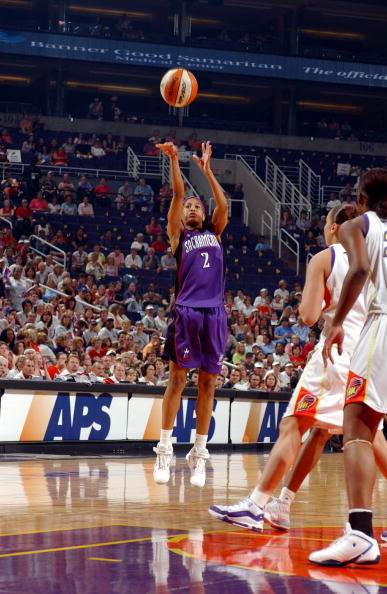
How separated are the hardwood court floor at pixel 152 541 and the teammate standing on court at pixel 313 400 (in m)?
0.17

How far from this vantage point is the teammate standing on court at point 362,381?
214 inches

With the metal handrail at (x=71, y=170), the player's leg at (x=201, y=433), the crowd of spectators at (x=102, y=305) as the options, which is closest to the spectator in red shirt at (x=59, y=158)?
the metal handrail at (x=71, y=170)

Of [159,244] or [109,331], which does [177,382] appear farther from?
[159,244]

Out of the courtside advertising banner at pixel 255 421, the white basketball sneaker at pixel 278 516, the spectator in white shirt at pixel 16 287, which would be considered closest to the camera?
the white basketball sneaker at pixel 278 516

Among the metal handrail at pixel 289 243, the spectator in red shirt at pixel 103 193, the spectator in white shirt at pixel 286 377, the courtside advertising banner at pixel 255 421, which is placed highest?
the spectator in red shirt at pixel 103 193

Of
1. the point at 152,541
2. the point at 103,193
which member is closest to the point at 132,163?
the point at 103,193

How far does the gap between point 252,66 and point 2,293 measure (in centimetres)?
2224

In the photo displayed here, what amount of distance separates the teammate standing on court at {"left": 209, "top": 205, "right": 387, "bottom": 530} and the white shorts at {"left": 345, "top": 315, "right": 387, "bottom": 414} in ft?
3.54

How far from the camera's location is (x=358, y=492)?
5.45m

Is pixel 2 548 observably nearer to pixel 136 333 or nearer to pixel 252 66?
pixel 136 333

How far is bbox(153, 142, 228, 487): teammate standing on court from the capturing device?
8.66 m

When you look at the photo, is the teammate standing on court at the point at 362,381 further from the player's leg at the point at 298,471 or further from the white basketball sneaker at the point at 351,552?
the player's leg at the point at 298,471

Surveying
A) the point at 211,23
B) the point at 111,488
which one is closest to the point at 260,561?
the point at 111,488

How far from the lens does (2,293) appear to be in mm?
20250
